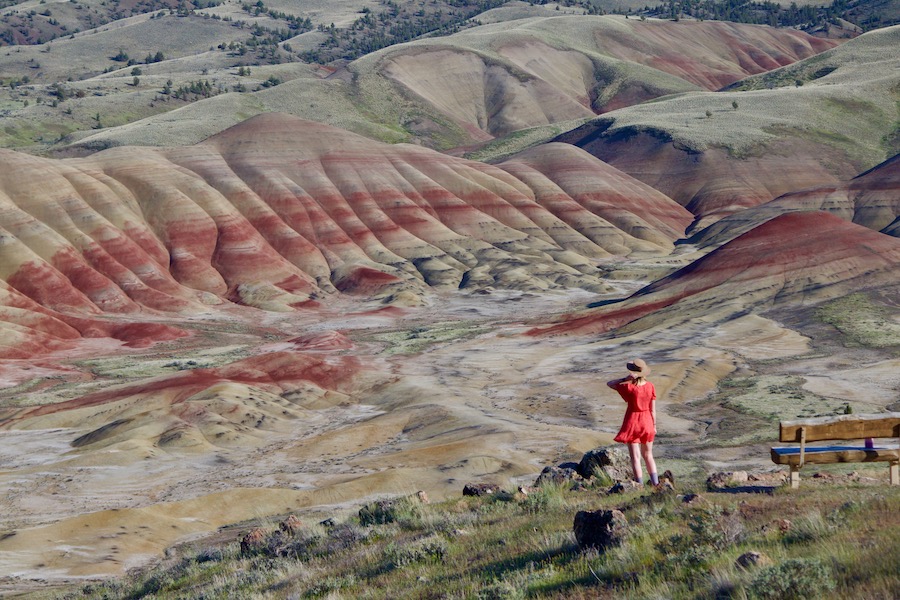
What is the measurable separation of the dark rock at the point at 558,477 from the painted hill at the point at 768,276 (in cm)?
4878

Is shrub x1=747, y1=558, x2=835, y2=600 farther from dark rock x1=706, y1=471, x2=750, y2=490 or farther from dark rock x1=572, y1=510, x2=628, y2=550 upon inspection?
dark rock x1=706, y1=471, x2=750, y2=490

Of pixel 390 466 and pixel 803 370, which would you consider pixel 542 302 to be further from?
pixel 390 466

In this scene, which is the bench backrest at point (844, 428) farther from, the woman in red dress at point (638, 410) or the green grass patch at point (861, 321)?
the green grass patch at point (861, 321)

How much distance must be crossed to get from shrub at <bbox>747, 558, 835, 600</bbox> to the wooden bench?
5450 mm

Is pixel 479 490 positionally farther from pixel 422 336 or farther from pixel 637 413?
pixel 422 336

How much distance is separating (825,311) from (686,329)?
907 centimetres

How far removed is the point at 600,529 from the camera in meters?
10.1

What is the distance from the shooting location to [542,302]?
88.1 m

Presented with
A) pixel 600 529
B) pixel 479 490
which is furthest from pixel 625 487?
pixel 600 529

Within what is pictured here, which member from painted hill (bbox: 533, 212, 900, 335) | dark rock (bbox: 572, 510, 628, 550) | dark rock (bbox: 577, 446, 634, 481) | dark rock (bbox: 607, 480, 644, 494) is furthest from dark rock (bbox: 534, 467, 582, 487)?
painted hill (bbox: 533, 212, 900, 335)

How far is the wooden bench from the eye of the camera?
12.7 meters

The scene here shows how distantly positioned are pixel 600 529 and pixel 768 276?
2533 inches

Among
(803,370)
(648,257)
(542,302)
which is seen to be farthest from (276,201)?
(803,370)

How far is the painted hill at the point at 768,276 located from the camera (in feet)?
219
